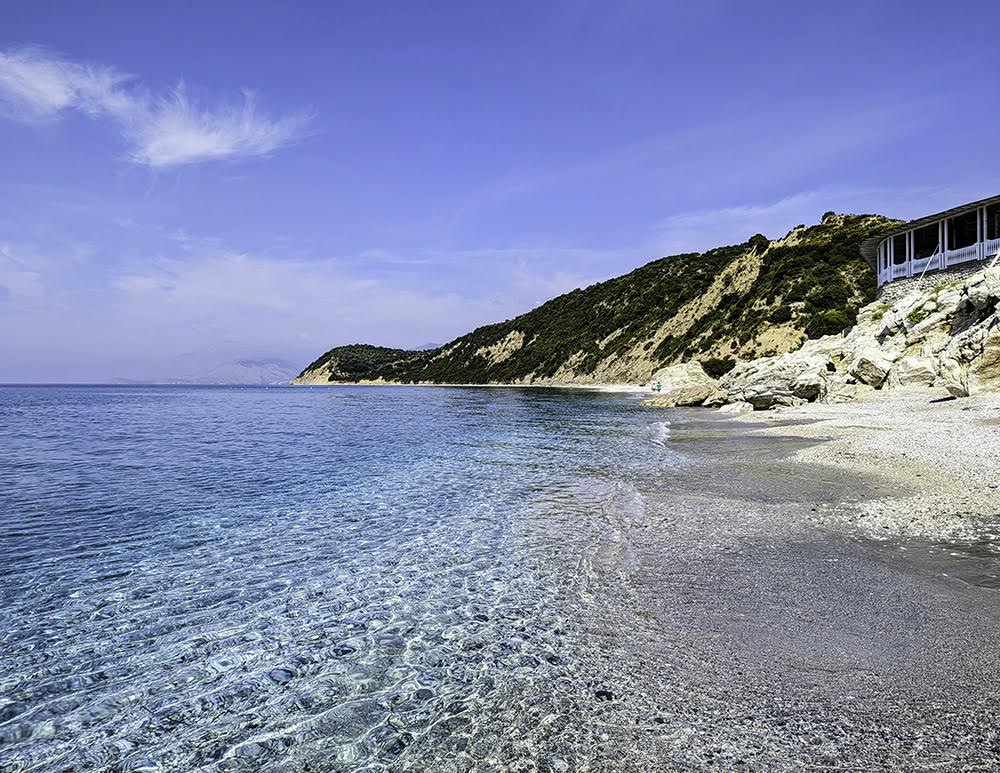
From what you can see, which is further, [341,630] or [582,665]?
[341,630]

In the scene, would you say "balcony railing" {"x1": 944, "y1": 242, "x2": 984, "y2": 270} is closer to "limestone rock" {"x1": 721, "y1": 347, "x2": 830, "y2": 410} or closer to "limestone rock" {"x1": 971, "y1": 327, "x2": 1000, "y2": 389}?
"limestone rock" {"x1": 721, "y1": 347, "x2": 830, "y2": 410}

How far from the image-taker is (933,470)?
12.3m

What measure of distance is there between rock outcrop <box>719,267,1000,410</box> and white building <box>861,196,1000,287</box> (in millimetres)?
2235

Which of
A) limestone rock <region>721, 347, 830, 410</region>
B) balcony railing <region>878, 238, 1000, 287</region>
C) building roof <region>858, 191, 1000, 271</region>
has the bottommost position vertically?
limestone rock <region>721, 347, 830, 410</region>

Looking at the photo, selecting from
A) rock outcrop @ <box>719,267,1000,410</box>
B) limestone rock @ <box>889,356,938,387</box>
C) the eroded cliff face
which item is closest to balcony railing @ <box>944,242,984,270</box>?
the eroded cliff face

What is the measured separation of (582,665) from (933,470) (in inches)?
426

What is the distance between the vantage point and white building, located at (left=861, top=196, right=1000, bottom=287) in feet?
126

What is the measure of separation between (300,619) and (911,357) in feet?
115

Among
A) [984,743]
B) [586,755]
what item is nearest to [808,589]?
[984,743]

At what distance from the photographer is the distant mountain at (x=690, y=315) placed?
6406cm

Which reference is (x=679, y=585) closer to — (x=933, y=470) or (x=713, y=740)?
(x=713, y=740)

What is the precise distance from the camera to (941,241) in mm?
41344

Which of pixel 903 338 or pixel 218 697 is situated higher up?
pixel 903 338

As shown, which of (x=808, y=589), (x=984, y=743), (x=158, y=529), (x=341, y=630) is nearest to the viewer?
(x=984, y=743)
